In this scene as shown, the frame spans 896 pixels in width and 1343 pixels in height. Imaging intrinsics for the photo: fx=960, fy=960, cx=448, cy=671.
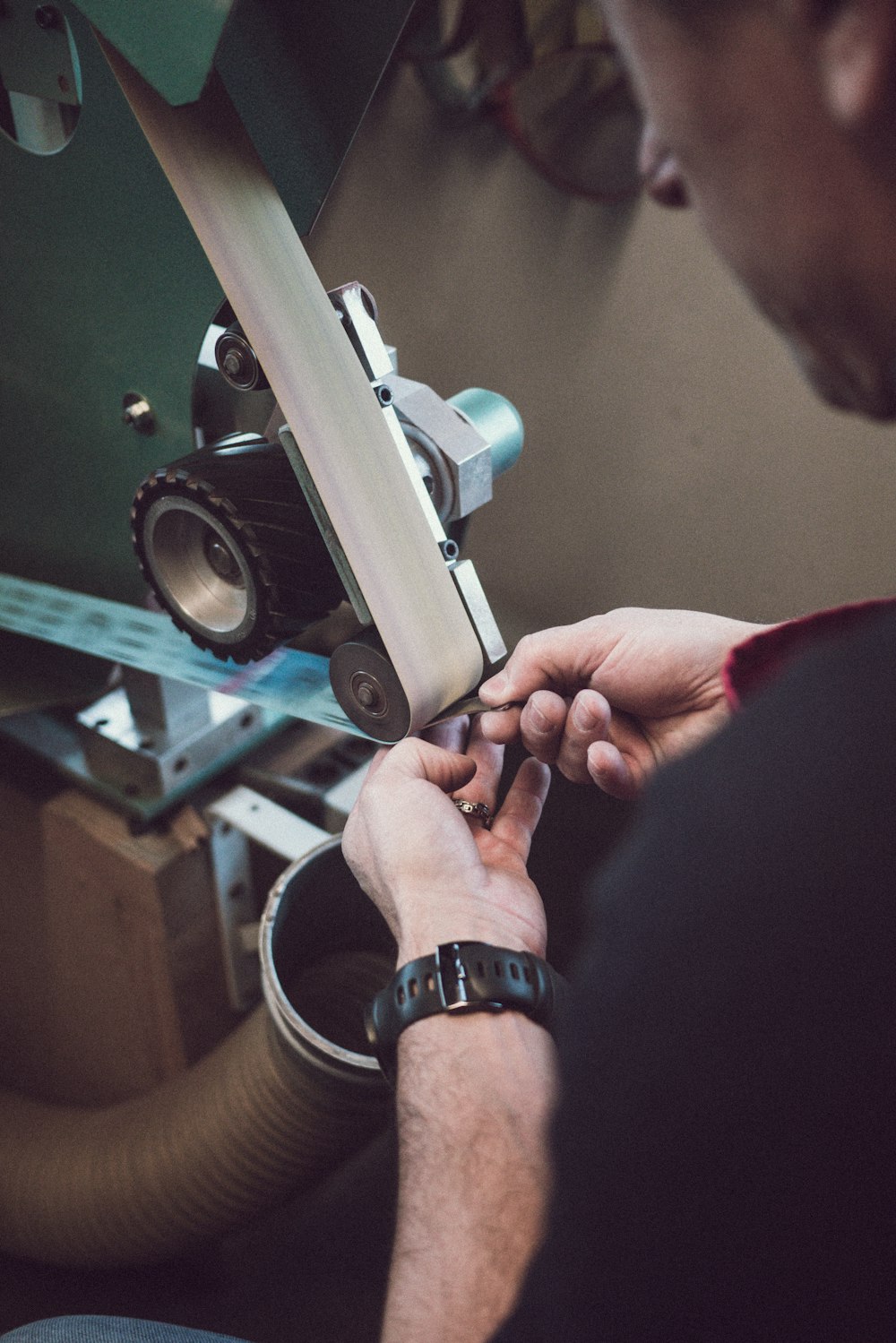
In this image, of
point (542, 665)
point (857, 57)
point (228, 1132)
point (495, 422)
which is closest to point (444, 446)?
point (495, 422)

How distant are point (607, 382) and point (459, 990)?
1061 millimetres

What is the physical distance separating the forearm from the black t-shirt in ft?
0.45

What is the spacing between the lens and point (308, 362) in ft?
1.97

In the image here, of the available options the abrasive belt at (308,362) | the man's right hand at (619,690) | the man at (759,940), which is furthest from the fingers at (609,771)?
Result: the man at (759,940)

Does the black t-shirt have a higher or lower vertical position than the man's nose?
lower

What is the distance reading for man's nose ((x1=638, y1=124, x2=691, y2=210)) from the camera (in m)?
0.41

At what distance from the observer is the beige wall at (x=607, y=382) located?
1264 mm

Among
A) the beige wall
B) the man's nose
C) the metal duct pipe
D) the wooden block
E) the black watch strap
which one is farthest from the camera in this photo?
the beige wall

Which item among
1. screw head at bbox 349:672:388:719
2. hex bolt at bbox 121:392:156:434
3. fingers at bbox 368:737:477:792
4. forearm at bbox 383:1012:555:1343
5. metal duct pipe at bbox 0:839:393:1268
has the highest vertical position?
hex bolt at bbox 121:392:156:434

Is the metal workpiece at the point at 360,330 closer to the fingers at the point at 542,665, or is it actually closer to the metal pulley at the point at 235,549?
the metal pulley at the point at 235,549

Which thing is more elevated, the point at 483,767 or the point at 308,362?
the point at 308,362

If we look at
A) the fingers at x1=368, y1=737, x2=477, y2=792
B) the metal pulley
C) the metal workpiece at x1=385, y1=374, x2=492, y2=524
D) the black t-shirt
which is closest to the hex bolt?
the metal pulley

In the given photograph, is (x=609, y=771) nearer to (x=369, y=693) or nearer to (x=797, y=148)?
(x=369, y=693)

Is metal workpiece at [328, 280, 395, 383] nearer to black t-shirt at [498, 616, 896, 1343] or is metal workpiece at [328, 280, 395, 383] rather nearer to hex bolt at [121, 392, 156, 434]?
hex bolt at [121, 392, 156, 434]
